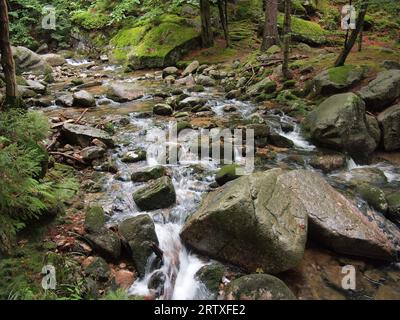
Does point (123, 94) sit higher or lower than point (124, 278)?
lower

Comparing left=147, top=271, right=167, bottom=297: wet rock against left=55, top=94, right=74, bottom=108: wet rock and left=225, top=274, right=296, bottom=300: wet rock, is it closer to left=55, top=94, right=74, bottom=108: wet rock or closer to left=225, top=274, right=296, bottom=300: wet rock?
left=225, top=274, right=296, bottom=300: wet rock

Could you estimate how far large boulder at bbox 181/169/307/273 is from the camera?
448cm

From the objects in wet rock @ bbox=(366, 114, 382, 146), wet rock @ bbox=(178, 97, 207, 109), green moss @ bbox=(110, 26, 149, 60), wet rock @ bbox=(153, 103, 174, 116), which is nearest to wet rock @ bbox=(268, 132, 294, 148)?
wet rock @ bbox=(366, 114, 382, 146)

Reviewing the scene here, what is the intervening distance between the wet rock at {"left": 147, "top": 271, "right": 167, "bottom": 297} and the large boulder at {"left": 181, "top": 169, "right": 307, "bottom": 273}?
0.63 metres

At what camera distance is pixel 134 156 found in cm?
765

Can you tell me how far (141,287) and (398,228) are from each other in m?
4.12

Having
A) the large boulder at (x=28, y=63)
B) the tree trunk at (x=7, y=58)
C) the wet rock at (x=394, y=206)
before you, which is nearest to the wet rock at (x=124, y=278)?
the tree trunk at (x=7, y=58)

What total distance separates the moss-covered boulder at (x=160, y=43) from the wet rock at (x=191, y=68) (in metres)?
1.70

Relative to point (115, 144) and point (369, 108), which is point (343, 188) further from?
point (115, 144)

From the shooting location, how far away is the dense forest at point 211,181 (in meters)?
4.41

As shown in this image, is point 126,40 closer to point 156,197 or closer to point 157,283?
point 156,197

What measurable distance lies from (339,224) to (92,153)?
4958 mm

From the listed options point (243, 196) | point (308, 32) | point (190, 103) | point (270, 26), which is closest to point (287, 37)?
point (190, 103)

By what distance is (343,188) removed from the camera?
6.68 meters
